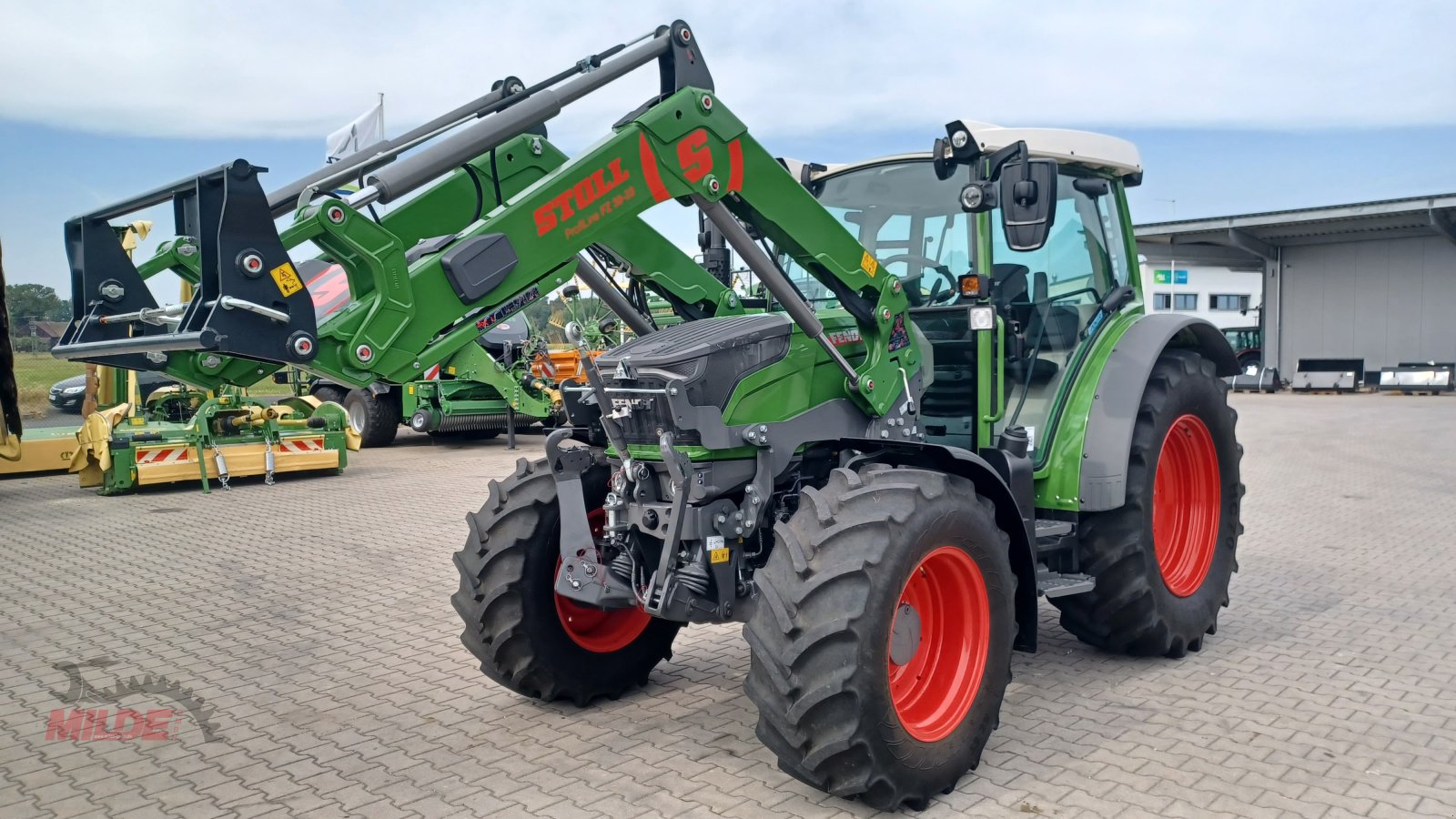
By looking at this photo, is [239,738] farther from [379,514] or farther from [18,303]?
[18,303]

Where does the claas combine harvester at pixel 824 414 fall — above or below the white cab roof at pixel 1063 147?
below

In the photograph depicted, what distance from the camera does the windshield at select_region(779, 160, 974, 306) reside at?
4996 mm

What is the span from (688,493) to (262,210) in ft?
5.63

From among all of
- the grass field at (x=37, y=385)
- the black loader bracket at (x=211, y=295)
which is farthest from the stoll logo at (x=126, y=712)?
the grass field at (x=37, y=385)

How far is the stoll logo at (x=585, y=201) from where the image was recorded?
349 cm

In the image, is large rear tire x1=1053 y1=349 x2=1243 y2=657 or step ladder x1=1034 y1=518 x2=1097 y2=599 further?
large rear tire x1=1053 y1=349 x2=1243 y2=657

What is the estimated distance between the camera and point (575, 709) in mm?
4684

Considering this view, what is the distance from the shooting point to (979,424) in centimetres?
480

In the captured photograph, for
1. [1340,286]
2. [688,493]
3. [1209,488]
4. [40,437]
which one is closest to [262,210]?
[688,493]

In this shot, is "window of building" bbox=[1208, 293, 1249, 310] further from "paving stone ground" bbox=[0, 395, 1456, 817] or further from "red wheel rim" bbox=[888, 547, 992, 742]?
"red wheel rim" bbox=[888, 547, 992, 742]

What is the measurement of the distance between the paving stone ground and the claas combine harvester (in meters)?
0.30

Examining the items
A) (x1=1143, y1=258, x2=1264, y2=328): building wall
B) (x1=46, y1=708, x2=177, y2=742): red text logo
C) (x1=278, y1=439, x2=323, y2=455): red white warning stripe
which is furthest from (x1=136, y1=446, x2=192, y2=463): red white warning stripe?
(x1=1143, y1=258, x2=1264, y2=328): building wall

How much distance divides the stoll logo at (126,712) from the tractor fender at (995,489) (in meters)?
2.99

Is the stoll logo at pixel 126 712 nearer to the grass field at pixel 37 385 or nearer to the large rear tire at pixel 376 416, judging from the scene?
the large rear tire at pixel 376 416
